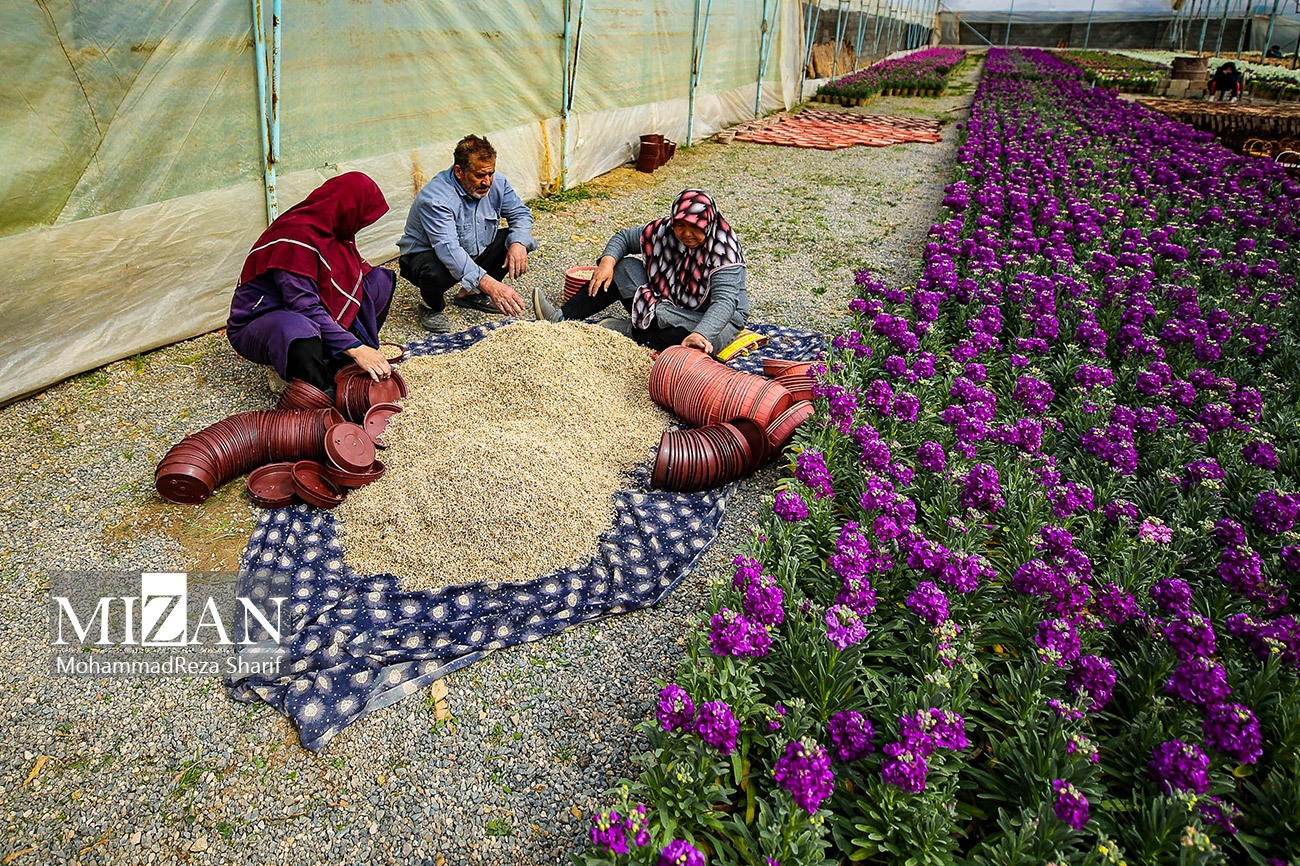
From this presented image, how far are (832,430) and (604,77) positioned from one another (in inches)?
274

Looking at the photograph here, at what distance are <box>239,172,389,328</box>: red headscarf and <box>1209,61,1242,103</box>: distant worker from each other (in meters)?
21.4

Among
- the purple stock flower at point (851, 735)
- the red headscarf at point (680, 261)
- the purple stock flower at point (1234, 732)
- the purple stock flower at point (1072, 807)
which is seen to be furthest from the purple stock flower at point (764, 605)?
the red headscarf at point (680, 261)

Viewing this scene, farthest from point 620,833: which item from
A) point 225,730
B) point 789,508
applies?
point 225,730

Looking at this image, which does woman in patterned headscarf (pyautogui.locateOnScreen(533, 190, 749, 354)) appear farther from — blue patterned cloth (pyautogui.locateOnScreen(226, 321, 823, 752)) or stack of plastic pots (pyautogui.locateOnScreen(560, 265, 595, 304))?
blue patterned cloth (pyautogui.locateOnScreen(226, 321, 823, 752))

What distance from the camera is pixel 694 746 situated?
1.92 meters

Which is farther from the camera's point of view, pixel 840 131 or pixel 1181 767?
pixel 840 131

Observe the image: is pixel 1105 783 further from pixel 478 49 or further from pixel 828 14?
pixel 828 14

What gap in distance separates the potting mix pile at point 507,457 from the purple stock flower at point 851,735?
4.18 ft

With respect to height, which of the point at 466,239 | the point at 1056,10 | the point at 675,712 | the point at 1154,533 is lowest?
the point at 675,712

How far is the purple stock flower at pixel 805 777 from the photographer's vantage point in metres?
1.67

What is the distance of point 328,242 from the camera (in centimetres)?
380

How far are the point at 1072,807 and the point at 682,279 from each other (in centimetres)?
339

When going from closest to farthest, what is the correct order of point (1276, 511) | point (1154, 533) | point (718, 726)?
point (718, 726) → point (1154, 533) → point (1276, 511)

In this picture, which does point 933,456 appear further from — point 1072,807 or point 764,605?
point 1072,807
